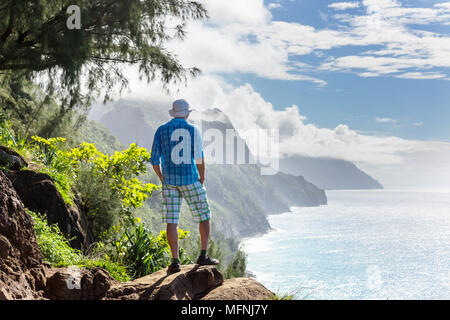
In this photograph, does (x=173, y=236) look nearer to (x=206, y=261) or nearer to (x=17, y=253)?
(x=206, y=261)

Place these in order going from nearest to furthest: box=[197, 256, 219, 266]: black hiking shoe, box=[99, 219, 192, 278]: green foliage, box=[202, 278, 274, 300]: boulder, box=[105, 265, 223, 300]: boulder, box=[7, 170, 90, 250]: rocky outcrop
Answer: box=[105, 265, 223, 300]: boulder → box=[202, 278, 274, 300]: boulder → box=[197, 256, 219, 266]: black hiking shoe → box=[7, 170, 90, 250]: rocky outcrop → box=[99, 219, 192, 278]: green foliage

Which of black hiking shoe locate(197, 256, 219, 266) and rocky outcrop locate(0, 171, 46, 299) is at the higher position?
rocky outcrop locate(0, 171, 46, 299)

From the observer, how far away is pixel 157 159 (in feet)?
14.9

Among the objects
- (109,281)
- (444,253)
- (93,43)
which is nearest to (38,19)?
(93,43)

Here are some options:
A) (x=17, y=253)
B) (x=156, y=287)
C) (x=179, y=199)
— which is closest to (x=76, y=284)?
(x=17, y=253)

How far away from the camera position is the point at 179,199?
173 inches

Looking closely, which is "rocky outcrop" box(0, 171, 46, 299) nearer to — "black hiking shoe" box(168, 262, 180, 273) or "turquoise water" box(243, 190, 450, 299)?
"black hiking shoe" box(168, 262, 180, 273)

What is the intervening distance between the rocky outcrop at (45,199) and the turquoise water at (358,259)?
45.9 m

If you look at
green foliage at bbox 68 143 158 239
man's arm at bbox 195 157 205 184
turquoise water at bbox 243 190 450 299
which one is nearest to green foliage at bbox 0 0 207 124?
green foliage at bbox 68 143 158 239

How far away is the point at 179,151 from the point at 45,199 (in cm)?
242

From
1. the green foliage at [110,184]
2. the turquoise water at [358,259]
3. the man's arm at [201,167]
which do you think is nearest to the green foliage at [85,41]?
the green foliage at [110,184]

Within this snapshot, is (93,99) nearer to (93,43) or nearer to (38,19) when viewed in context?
(93,43)

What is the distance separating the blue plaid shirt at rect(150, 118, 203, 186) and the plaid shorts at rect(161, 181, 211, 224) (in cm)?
7

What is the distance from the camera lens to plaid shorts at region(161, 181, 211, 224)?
14.3ft
